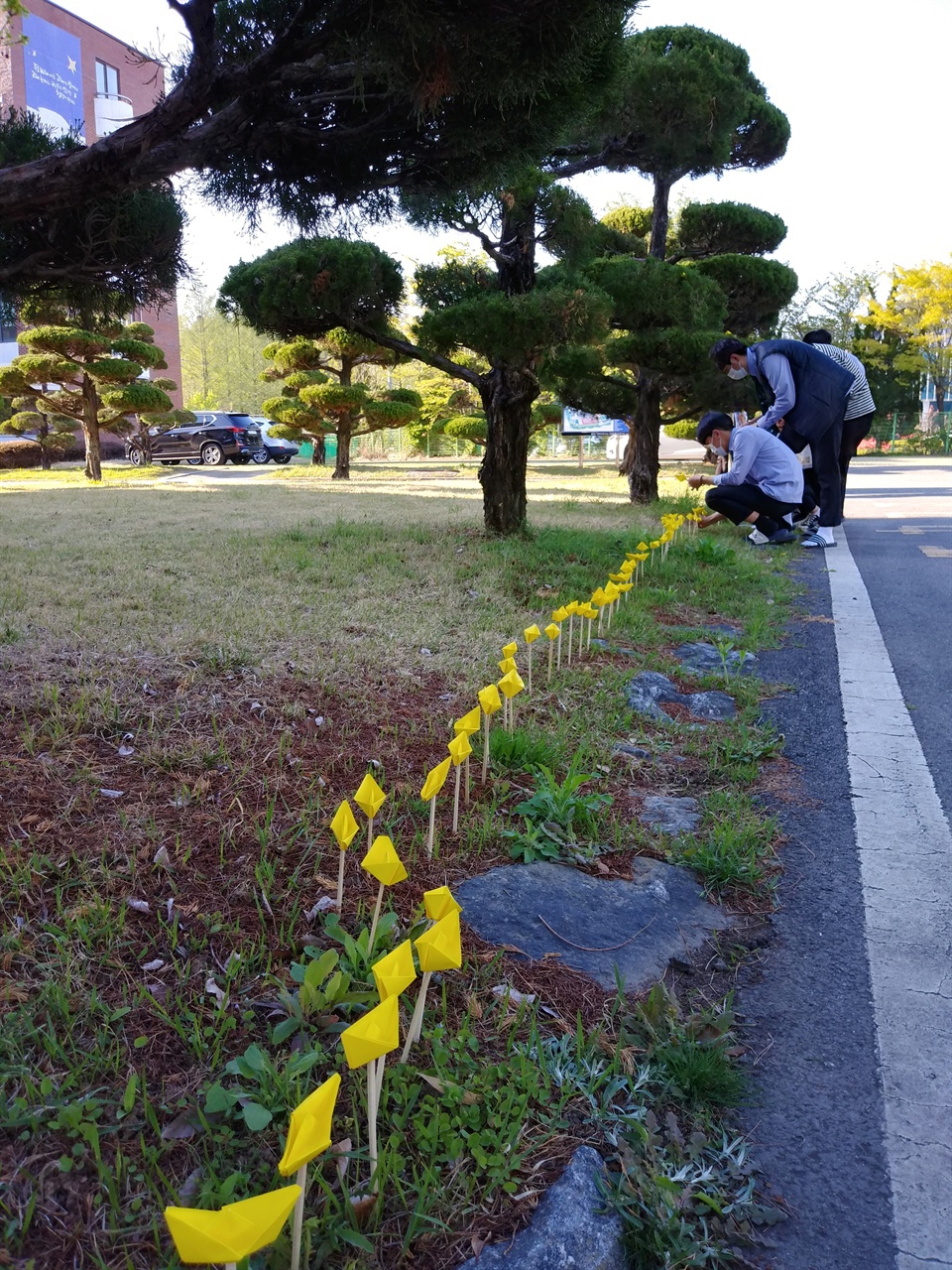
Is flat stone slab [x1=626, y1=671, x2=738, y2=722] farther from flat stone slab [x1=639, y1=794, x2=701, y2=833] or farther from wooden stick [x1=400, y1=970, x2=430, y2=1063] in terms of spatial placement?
wooden stick [x1=400, y1=970, x2=430, y2=1063]

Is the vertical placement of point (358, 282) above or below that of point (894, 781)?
above

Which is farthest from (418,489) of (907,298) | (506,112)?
(907,298)

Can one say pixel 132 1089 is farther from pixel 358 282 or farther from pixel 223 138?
pixel 358 282

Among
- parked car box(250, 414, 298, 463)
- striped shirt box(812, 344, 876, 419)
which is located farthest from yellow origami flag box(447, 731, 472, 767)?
parked car box(250, 414, 298, 463)

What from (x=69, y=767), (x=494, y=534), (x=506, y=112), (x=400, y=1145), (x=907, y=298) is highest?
(x=907, y=298)

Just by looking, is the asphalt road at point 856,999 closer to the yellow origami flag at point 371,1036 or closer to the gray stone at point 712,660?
the gray stone at point 712,660

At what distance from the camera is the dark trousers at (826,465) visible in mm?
6793

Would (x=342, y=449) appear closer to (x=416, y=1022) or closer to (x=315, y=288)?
(x=315, y=288)

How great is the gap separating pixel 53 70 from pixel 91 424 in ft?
62.7

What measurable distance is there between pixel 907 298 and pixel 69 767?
38.1 metres

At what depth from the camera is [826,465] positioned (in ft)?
23.1

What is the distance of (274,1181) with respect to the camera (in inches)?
48.4

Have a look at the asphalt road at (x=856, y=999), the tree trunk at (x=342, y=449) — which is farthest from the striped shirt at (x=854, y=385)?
the tree trunk at (x=342, y=449)

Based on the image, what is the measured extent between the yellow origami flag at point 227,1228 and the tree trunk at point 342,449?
16.3 metres
